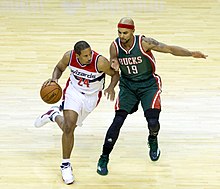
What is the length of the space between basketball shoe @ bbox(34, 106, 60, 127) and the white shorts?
51cm

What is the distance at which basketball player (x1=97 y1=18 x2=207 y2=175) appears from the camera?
740cm

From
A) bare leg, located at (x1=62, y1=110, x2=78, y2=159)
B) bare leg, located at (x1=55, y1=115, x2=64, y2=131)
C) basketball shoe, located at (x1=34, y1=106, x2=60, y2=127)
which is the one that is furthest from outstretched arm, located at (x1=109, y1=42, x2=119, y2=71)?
basketball shoe, located at (x1=34, y1=106, x2=60, y2=127)

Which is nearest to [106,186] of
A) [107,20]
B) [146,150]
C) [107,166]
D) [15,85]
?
[107,166]

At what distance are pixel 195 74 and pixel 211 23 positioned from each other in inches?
78.8

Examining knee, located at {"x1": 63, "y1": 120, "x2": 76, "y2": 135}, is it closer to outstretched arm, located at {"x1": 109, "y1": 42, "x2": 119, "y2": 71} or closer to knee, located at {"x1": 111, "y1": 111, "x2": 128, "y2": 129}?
knee, located at {"x1": 111, "y1": 111, "x2": 128, "y2": 129}

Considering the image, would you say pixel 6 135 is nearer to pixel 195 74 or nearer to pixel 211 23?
pixel 195 74

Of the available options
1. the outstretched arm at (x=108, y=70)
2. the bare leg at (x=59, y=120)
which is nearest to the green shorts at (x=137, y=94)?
the outstretched arm at (x=108, y=70)

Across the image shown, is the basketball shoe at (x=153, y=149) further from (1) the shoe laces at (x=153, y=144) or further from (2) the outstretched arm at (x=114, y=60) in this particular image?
(2) the outstretched arm at (x=114, y=60)

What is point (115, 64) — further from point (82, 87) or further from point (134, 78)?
point (82, 87)

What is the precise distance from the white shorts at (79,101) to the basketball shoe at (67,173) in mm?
471

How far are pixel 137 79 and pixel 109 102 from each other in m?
1.78

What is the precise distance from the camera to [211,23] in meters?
11.8

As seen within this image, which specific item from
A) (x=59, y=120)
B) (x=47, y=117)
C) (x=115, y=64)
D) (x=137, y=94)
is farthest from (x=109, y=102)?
(x=115, y=64)

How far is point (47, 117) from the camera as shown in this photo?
321 inches
